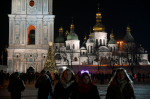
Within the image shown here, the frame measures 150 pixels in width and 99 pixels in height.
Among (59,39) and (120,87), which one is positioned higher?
(59,39)

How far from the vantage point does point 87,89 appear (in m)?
5.80

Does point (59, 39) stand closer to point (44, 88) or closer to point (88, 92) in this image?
point (44, 88)

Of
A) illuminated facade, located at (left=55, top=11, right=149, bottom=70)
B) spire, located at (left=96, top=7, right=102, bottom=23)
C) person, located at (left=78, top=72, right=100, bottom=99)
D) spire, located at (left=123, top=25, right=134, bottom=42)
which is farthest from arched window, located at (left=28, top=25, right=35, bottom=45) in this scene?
person, located at (left=78, top=72, right=100, bottom=99)

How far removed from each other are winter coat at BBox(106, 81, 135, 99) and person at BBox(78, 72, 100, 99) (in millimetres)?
651

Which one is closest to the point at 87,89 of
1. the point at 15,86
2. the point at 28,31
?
the point at 15,86

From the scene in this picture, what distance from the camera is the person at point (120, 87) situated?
6.31m

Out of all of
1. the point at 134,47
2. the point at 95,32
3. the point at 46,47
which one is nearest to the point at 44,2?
the point at 46,47

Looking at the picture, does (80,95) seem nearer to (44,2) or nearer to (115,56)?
(44,2)

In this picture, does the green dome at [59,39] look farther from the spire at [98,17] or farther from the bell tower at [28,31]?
the bell tower at [28,31]

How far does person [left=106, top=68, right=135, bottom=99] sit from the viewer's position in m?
6.31

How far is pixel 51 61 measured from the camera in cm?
3262

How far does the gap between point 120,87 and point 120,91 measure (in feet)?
0.29

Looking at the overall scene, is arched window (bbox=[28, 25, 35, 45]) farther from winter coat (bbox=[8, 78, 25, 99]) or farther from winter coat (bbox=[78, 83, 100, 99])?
winter coat (bbox=[78, 83, 100, 99])

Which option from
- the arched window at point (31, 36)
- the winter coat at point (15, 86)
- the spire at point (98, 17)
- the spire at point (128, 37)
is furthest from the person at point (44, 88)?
the spire at point (98, 17)
